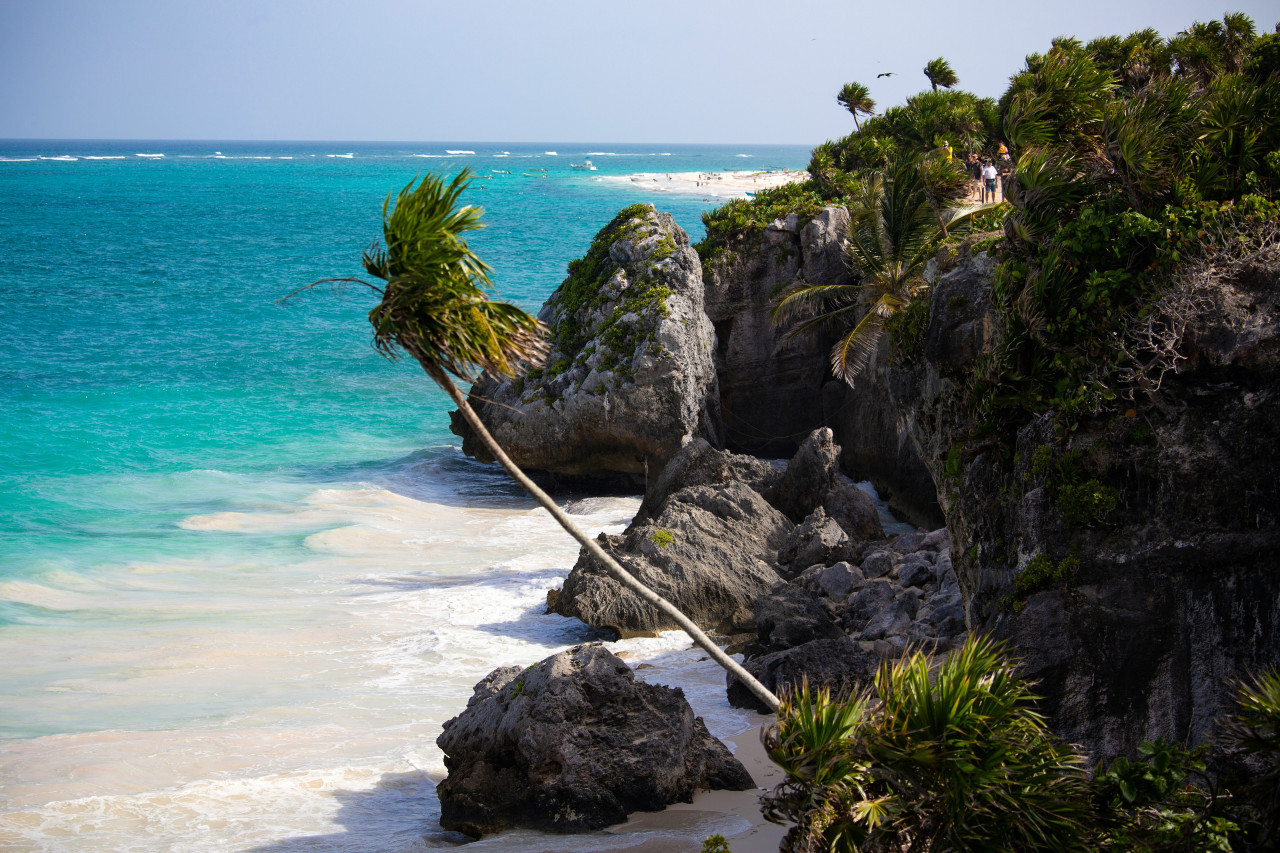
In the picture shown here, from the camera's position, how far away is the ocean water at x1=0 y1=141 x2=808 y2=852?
10.3m

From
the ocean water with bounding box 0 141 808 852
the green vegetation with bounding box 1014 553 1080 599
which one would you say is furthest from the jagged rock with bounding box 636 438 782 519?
the green vegetation with bounding box 1014 553 1080 599

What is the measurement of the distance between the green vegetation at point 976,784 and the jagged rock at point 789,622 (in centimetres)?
632

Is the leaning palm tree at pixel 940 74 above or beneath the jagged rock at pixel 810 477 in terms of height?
above

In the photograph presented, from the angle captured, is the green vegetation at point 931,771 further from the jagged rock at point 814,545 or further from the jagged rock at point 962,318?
the jagged rock at point 814,545

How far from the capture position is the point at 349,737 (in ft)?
37.8

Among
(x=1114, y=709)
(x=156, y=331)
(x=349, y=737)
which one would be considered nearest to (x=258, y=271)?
(x=156, y=331)

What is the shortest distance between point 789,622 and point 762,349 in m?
12.7

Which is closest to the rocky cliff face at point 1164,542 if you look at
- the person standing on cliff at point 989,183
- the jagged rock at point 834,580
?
the jagged rock at point 834,580

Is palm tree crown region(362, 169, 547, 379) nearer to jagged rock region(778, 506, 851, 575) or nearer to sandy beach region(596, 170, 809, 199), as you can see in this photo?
jagged rock region(778, 506, 851, 575)

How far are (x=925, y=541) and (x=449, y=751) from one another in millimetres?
9426

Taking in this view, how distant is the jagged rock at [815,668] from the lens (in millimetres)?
11219

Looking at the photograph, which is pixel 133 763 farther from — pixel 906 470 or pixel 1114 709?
pixel 906 470

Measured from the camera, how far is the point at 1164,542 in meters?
8.47

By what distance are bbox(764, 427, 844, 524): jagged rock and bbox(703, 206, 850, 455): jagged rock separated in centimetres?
595
